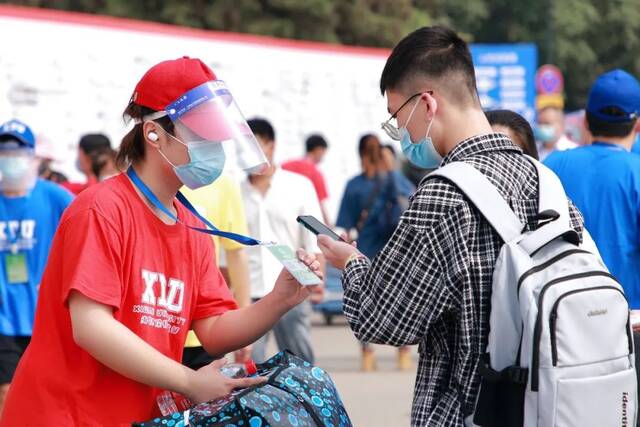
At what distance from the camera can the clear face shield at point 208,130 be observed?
3.77 metres

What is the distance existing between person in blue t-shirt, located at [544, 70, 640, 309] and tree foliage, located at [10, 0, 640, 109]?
2921 centimetres

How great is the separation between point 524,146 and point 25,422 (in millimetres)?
2672

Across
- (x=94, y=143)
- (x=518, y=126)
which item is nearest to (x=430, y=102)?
(x=518, y=126)

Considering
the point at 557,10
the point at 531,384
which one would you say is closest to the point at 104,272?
the point at 531,384

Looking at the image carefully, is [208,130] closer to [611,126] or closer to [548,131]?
[611,126]

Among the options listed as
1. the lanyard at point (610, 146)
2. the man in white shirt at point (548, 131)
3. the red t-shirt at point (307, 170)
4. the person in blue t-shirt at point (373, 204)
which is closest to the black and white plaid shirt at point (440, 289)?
the lanyard at point (610, 146)

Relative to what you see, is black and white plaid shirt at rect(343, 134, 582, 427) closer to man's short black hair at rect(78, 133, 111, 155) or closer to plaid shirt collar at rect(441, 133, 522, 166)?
plaid shirt collar at rect(441, 133, 522, 166)

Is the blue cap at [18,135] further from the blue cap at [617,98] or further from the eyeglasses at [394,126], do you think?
the eyeglasses at [394,126]

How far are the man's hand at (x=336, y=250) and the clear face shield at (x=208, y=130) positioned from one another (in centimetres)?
35

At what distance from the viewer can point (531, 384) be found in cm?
331

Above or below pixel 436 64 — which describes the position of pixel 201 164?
below

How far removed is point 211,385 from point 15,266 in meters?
3.84

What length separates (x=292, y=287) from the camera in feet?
12.9

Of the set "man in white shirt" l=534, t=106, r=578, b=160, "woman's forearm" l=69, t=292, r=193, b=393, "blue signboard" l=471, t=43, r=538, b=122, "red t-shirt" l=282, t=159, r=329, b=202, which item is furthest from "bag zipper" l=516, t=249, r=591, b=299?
"blue signboard" l=471, t=43, r=538, b=122
